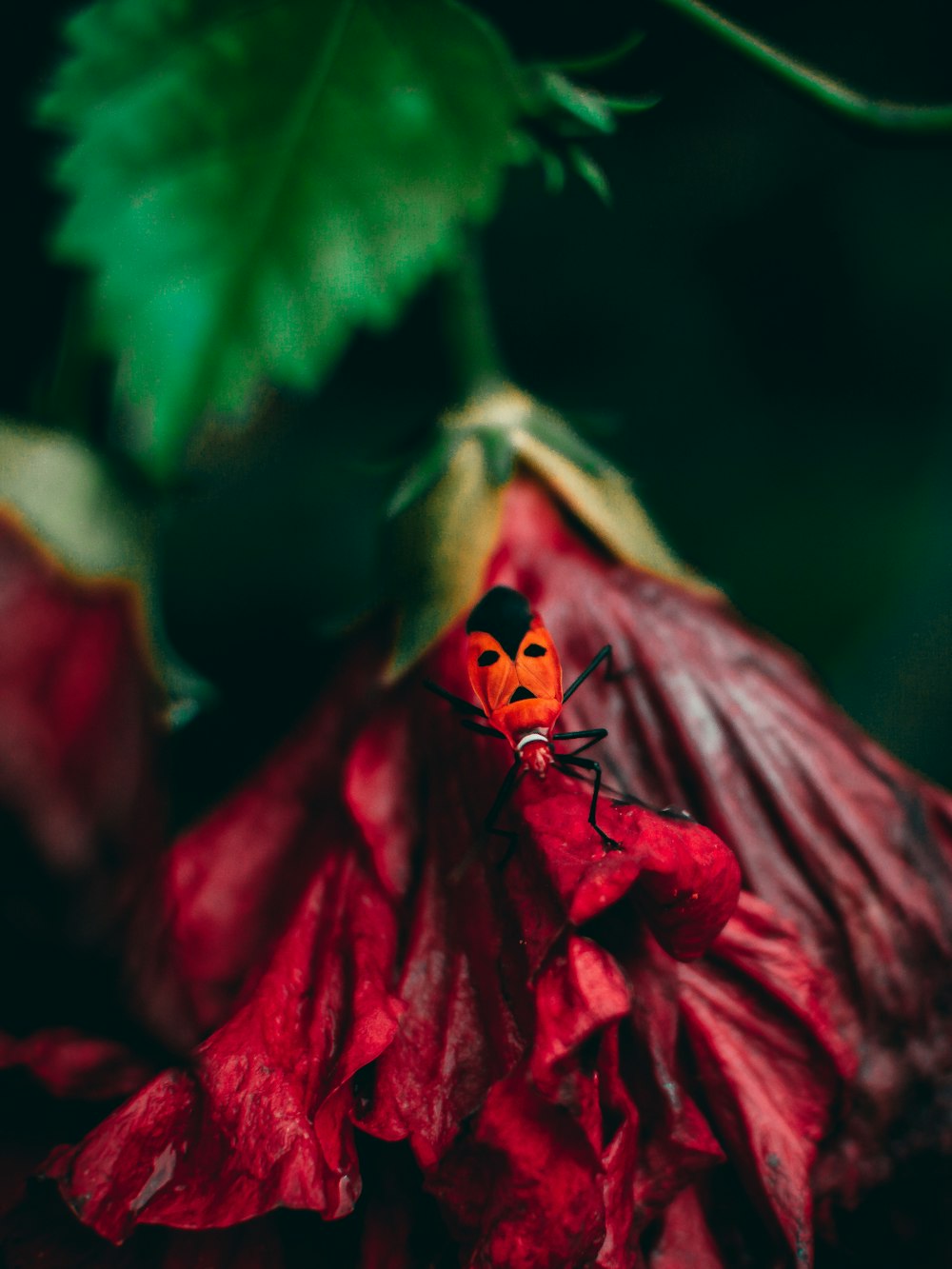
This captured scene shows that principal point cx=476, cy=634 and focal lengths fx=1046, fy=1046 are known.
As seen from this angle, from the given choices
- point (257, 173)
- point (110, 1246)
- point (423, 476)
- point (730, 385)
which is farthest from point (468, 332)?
point (110, 1246)

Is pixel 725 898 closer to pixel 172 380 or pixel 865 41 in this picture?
pixel 172 380

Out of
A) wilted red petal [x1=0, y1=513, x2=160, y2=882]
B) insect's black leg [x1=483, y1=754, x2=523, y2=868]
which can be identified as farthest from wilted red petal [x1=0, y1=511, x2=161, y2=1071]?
insect's black leg [x1=483, y1=754, x2=523, y2=868]

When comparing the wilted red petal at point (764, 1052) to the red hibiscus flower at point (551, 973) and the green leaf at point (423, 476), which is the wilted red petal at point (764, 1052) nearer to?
the red hibiscus flower at point (551, 973)

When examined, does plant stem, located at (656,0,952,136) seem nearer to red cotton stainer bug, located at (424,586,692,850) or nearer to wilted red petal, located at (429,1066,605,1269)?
red cotton stainer bug, located at (424,586,692,850)

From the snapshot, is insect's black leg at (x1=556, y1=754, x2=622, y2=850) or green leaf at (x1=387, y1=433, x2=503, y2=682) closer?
insect's black leg at (x1=556, y1=754, x2=622, y2=850)

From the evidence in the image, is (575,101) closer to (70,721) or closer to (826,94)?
(826,94)

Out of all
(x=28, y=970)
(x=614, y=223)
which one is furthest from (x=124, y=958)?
(x=614, y=223)
